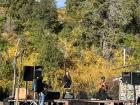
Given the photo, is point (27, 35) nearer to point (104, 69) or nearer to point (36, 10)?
point (36, 10)

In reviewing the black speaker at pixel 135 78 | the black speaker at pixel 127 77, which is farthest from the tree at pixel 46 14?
the black speaker at pixel 135 78

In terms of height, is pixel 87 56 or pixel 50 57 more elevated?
pixel 87 56

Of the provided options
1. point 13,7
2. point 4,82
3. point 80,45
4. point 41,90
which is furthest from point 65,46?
point 41,90

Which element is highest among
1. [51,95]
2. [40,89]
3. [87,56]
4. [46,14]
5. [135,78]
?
[46,14]

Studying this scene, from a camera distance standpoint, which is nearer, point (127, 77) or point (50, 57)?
point (127, 77)

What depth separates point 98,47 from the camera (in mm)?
61812

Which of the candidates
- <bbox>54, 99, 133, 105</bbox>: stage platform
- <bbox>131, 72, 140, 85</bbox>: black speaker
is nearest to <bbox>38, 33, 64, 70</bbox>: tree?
<bbox>54, 99, 133, 105</bbox>: stage platform

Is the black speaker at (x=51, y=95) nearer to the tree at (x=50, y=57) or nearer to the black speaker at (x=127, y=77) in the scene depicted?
the black speaker at (x=127, y=77)

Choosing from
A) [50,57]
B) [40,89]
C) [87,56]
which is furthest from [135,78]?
[87,56]

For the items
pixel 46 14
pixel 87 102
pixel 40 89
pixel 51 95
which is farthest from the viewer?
pixel 46 14

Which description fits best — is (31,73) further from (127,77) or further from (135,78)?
(135,78)

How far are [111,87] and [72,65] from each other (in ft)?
52.5

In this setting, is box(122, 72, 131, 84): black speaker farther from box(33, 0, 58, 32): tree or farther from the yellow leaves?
box(33, 0, 58, 32): tree

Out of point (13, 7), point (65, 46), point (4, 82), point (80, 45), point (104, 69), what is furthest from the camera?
point (13, 7)
